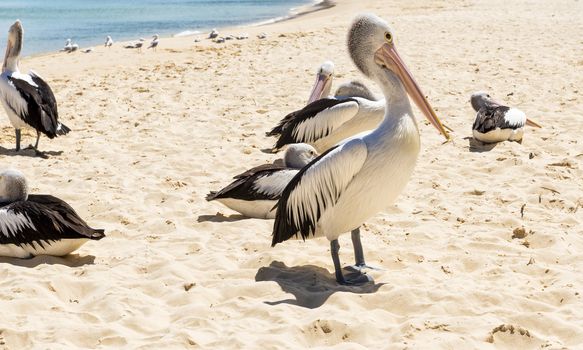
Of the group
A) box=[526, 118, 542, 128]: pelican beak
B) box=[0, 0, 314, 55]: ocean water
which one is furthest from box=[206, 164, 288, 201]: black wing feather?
box=[0, 0, 314, 55]: ocean water

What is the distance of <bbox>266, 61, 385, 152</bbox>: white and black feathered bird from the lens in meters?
6.77

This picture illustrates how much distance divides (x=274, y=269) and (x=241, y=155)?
3.15 metres

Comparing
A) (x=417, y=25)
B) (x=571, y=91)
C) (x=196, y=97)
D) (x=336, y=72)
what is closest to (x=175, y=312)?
(x=196, y=97)

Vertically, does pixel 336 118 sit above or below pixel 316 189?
below

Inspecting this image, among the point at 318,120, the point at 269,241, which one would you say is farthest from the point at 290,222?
the point at 318,120

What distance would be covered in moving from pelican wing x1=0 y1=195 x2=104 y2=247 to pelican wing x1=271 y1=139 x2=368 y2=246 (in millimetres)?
1224

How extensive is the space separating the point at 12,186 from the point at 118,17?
3079 cm

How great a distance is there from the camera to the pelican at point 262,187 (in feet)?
17.8

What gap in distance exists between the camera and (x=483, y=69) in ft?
39.0

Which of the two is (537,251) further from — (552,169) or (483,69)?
(483,69)

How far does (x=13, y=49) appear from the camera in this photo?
8.97 meters

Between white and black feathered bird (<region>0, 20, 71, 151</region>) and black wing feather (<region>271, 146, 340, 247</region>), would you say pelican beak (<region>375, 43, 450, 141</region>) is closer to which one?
black wing feather (<region>271, 146, 340, 247</region>)

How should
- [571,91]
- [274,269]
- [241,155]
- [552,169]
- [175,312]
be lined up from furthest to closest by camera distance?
[571,91] → [241,155] → [552,169] → [274,269] → [175,312]

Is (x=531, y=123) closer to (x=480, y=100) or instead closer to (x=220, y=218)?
(x=480, y=100)
